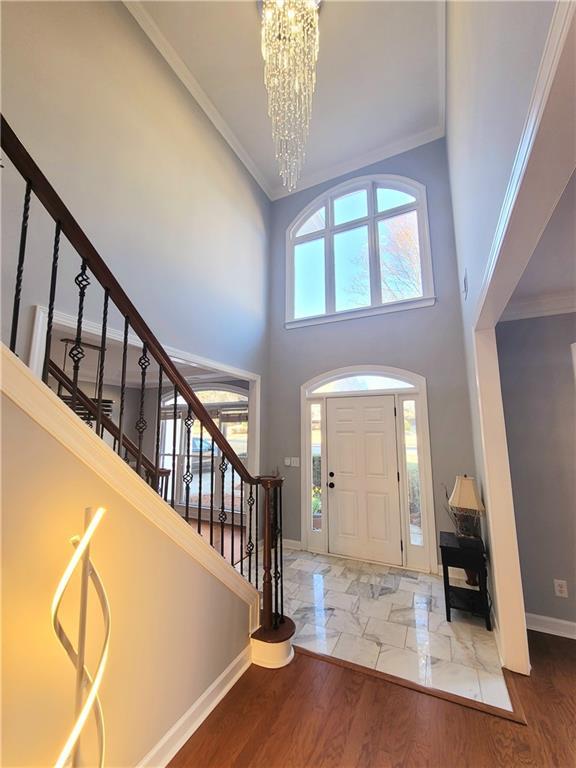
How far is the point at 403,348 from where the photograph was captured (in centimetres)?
416

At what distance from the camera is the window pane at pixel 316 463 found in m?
4.37

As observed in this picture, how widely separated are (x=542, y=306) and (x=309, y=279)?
3.14 m

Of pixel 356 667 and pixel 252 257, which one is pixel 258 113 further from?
pixel 356 667

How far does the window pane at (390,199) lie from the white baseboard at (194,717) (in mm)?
5339

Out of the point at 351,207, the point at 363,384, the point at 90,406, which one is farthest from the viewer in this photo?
the point at 351,207

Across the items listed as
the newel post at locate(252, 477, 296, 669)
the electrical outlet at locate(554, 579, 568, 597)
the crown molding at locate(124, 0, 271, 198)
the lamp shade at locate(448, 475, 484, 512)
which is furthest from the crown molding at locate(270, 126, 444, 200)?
the electrical outlet at locate(554, 579, 568, 597)

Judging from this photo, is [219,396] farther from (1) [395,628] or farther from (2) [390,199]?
(1) [395,628]

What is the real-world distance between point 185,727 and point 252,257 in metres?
4.91

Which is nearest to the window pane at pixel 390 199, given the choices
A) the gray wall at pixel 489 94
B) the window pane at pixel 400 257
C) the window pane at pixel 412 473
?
the window pane at pixel 400 257

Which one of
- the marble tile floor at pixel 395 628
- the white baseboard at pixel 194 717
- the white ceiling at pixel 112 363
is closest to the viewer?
the white baseboard at pixel 194 717

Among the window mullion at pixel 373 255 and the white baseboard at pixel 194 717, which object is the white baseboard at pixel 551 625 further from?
the window mullion at pixel 373 255

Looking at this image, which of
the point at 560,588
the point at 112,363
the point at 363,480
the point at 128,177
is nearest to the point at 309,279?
the point at 128,177

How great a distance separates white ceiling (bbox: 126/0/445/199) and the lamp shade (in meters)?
4.55

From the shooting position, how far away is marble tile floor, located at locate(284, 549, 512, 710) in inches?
83.5
